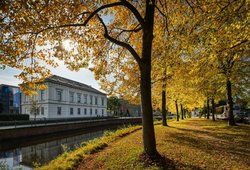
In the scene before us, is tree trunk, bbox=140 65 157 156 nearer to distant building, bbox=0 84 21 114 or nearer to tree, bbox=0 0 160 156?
→ tree, bbox=0 0 160 156

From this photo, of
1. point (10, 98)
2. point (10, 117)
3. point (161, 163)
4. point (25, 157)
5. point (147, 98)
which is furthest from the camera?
point (10, 98)

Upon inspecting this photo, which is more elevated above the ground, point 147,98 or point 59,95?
point 59,95

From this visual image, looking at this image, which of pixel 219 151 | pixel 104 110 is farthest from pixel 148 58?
pixel 104 110

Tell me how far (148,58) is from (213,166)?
4227 millimetres

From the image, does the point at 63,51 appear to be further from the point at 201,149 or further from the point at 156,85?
the point at 156,85

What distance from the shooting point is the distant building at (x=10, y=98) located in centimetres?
6331

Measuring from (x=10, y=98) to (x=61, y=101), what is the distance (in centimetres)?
2447

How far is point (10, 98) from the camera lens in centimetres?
6581

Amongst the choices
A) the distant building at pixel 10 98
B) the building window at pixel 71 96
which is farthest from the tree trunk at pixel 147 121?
the distant building at pixel 10 98

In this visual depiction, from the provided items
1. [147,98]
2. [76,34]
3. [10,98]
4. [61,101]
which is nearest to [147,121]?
[147,98]

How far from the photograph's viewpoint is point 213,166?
6711 millimetres

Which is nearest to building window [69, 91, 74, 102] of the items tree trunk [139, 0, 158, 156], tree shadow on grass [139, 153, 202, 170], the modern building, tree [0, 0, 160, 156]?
the modern building

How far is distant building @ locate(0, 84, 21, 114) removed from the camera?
208 feet

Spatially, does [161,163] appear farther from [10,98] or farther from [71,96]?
[10,98]
